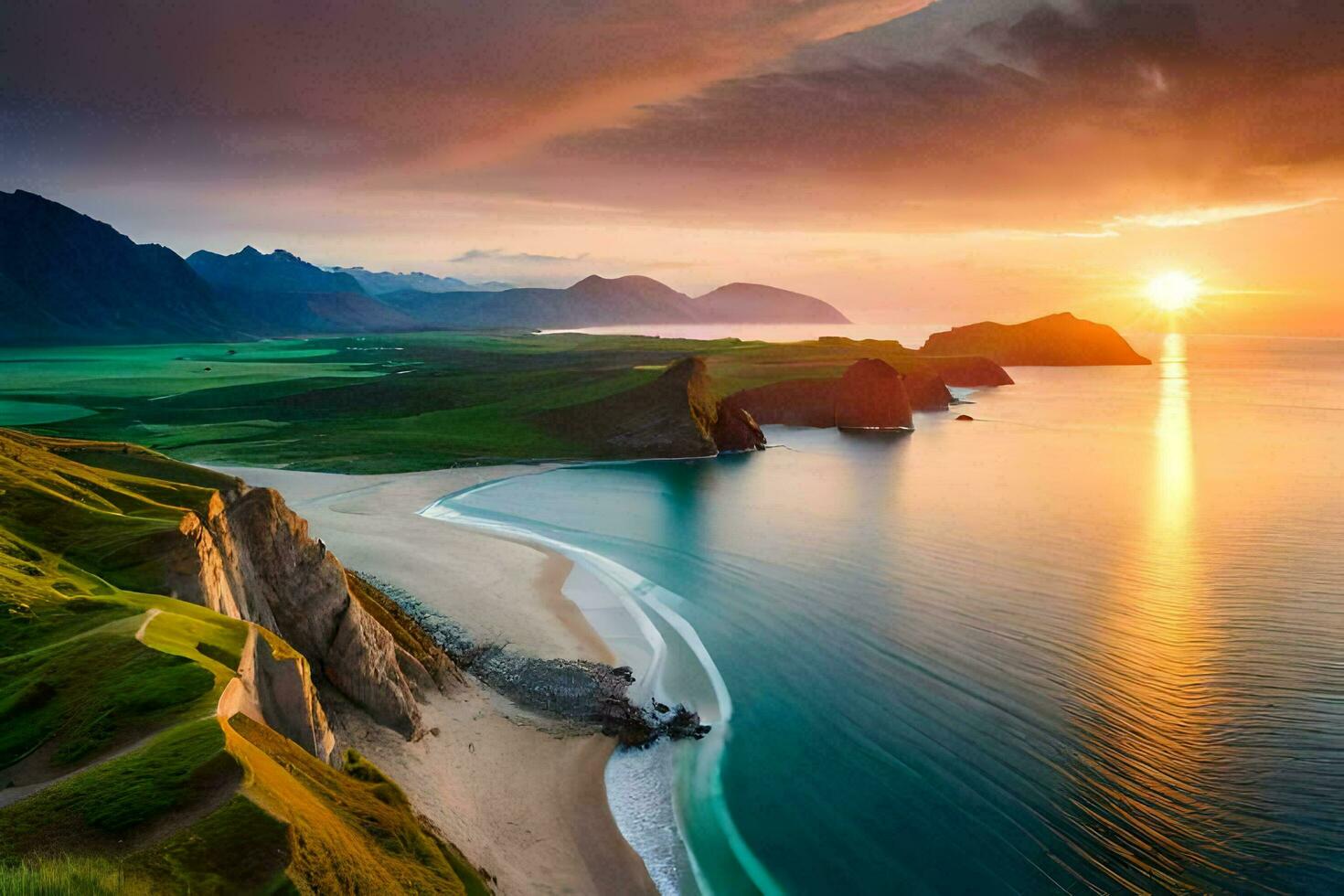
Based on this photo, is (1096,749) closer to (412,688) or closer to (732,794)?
(732,794)

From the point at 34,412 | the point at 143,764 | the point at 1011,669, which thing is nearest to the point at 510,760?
the point at 143,764

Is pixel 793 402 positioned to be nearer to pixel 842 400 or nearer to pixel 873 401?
pixel 842 400

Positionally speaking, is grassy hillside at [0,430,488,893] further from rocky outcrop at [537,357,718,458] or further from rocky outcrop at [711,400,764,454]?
rocky outcrop at [711,400,764,454]

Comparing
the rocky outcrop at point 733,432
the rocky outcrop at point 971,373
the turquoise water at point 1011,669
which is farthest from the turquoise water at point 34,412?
the rocky outcrop at point 971,373

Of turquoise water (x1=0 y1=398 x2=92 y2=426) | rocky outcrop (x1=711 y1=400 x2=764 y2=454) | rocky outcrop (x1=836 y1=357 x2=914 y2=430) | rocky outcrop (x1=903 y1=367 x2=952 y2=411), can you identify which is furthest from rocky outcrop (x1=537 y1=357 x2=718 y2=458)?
turquoise water (x1=0 y1=398 x2=92 y2=426)

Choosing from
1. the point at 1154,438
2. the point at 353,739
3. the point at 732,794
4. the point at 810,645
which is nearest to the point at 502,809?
the point at 353,739
